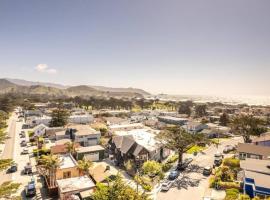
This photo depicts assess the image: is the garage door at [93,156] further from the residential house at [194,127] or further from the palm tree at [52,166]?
the residential house at [194,127]

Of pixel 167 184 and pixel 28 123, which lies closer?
pixel 167 184

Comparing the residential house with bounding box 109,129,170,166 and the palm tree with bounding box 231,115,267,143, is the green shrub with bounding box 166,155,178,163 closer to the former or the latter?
the residential house with bounding box 109,129,170,166

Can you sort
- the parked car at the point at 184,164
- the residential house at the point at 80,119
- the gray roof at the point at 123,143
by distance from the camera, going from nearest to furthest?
the parked car at the point at 184,164
the gray roof at the point at 123,143
the residential house at the point at 80,119

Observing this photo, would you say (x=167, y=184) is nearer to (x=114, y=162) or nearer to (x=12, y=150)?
(x=114, y=162)

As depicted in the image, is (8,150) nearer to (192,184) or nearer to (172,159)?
(172,159)

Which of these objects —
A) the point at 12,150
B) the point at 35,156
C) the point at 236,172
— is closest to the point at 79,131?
the point at 35,156

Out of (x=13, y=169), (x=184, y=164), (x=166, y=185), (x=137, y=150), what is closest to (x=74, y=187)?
(x=166, y=185)

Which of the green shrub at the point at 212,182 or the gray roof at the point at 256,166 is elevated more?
the gray roof at the point at 256,166

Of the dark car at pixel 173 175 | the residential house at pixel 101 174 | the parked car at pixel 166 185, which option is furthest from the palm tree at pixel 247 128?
the residential house at pixel 101 174

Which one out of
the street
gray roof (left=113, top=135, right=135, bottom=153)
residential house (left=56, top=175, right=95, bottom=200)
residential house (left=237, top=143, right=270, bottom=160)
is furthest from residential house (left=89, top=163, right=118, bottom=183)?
residential house (left=237, top=143, right=270, bottom=160)
